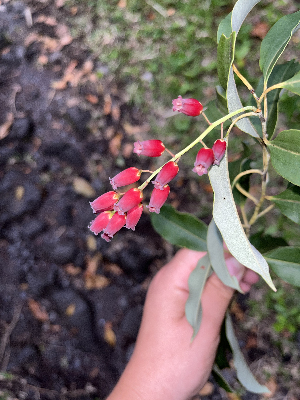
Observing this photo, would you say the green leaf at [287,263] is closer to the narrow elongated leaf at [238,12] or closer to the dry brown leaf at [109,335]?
the narrow elongated leaf at [238,12]

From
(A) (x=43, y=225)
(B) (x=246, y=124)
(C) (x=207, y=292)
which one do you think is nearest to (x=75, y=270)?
(A) (x=43, y=225)

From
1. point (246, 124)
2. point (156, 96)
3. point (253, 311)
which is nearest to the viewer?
point (246, 124)

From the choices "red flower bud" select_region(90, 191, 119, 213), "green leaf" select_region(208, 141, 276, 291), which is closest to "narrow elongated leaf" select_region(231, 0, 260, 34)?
"green leaf" select_region(208, 141, 276, 291)

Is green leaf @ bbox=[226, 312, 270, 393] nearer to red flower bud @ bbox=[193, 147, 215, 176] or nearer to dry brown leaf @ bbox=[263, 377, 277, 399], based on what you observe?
dry brown leaf @ bbox=[263, 377, 277, 399]

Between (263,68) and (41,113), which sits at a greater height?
(263,68)

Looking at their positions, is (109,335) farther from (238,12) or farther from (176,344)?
(238,12)

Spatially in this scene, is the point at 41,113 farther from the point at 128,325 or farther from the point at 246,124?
the point at 246,124

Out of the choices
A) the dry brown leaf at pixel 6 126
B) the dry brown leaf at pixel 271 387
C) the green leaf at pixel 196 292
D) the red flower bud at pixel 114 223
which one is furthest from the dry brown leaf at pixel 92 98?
the dry brown leaf at pixel 271 387
